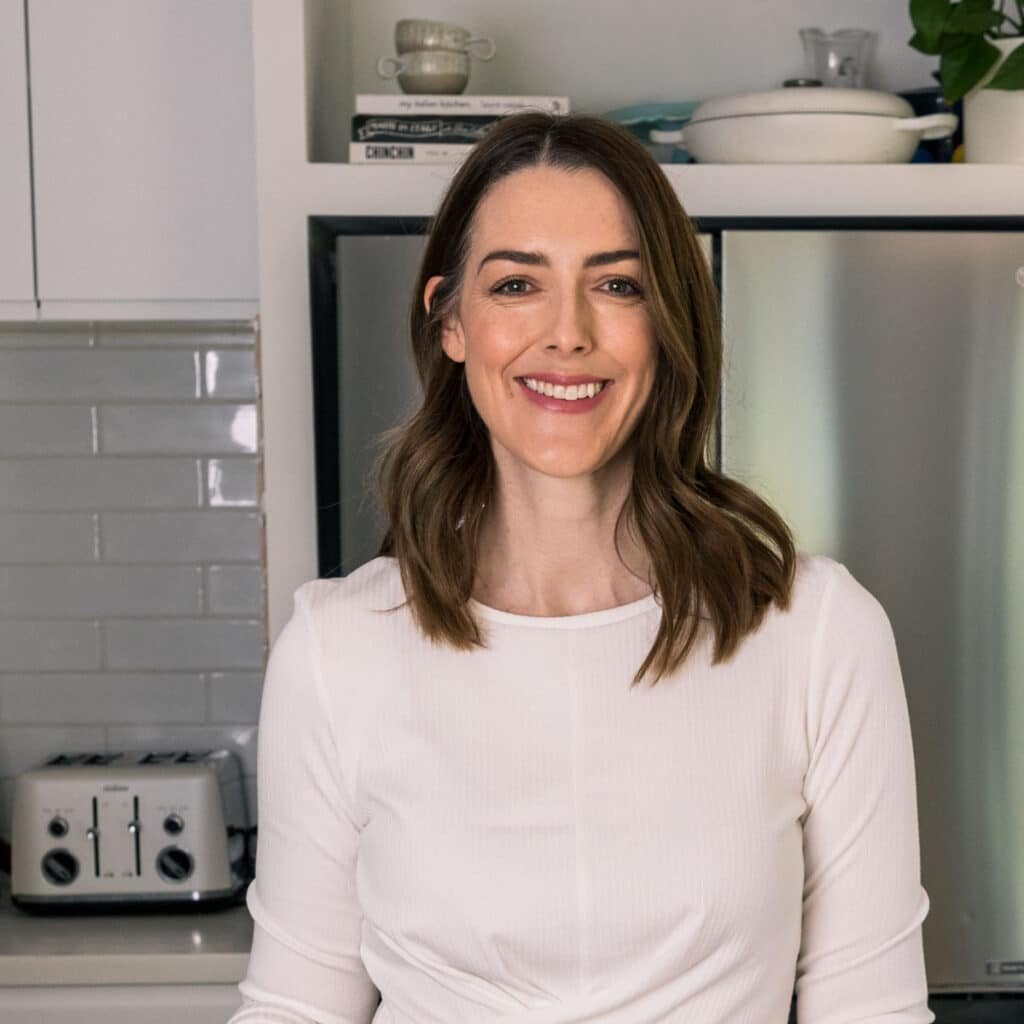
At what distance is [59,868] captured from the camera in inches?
86.4

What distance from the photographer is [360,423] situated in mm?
1854

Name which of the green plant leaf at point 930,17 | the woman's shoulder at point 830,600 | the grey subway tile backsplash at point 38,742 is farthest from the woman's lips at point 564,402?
the grey subway tile backsplash at point 38,742

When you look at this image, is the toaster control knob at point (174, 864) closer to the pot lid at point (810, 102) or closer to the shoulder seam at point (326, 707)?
the shoulder seam at point (326, 707)

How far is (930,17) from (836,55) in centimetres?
30

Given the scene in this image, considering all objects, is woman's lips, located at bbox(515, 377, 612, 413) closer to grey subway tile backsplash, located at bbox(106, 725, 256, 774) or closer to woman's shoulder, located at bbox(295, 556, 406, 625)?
woman's shoulder, located at bbox(295, 556, 406, 625)

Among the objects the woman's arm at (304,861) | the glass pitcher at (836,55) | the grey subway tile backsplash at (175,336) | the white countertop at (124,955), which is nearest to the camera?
the woman's arm at (304,861)

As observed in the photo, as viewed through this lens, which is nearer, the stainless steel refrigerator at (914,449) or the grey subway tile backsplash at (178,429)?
the stainless steel refrigerator at (914,449)

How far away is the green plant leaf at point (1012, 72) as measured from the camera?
1865 millimetres

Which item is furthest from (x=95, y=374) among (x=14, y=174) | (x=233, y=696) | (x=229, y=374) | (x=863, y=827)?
(x=863, y=827)

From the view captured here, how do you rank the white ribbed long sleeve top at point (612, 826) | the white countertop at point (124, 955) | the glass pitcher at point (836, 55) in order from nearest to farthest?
1. the white ribbed long sleeve top at point (612, 826)
2. the white countertop at point (124, 955)
3. the glass pitcher at point (836, 55)

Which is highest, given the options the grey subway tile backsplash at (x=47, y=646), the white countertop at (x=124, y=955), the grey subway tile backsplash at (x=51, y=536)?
the grey subway tile backsplash at (x=51, y=536)

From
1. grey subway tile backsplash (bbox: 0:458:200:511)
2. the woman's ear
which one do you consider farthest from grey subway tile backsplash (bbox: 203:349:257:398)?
the woman's ear

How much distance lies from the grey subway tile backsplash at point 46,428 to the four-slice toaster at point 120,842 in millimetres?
596

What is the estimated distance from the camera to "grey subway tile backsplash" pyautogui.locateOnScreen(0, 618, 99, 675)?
251 cm
